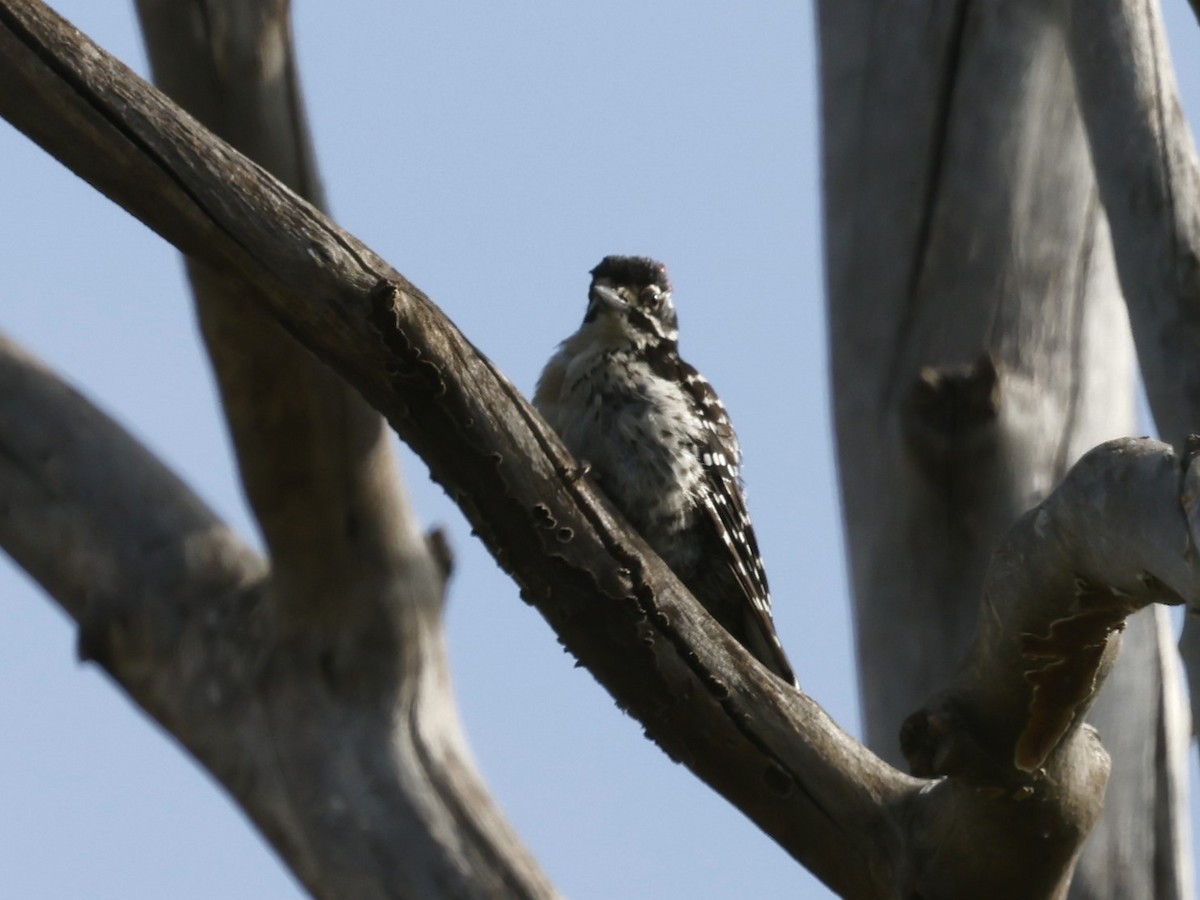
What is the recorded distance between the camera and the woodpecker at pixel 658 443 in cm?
486

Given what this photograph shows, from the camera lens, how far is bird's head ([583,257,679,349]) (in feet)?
16.8

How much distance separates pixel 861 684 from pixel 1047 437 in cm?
81

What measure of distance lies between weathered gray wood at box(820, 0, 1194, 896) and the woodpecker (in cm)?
57

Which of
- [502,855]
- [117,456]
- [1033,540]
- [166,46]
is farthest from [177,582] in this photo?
[1033,540]

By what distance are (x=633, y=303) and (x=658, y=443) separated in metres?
0.56

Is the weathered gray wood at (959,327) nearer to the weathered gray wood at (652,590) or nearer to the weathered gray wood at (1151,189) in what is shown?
the weathered gray wood at (1151,189)

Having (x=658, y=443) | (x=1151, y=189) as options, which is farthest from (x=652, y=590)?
(x=658, y=443)

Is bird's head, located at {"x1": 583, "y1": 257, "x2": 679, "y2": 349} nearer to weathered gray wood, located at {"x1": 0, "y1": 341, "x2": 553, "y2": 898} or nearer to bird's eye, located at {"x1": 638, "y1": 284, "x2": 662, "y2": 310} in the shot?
bird's eye, located at {"x1": 638, "y1": 284, "x2": 662, "y2": 310}

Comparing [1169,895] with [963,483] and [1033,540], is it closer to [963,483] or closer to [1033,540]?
[963,483]

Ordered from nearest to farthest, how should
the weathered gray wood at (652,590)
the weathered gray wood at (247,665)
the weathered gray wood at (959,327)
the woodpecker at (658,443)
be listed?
1. the weathered gray wood at (652,590)
2. the weathered gray wood at (959,327)
3. the woodpecker at (658,443)
4. the weathered gray wood at (247,665)

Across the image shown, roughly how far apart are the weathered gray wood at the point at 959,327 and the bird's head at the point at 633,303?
0.76 m

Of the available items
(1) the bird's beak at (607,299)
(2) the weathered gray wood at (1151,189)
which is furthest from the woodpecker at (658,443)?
(2) the weathered gray wood at (1151,189)

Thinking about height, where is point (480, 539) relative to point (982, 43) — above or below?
below

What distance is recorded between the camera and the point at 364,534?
5.83 metres
